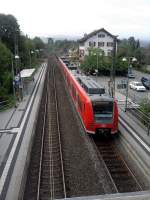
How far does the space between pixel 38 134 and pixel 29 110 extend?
729 centimetres

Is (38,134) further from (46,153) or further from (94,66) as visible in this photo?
(94,66)

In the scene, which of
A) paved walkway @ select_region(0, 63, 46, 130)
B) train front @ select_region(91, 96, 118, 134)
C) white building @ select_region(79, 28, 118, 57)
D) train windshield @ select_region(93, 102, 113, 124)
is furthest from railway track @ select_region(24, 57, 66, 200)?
white building @ select_region(79, 28, 118, 57)

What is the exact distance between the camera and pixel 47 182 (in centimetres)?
1402

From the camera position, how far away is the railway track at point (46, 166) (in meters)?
13.2

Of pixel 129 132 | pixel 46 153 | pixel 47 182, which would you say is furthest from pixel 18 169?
pixel 129 132

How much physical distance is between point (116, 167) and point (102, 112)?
4.24m

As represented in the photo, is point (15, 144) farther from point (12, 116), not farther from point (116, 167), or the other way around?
point (12, 116)

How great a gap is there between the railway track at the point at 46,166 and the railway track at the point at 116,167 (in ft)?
7.98

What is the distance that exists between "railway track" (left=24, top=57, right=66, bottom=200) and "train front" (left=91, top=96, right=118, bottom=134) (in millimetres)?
2812

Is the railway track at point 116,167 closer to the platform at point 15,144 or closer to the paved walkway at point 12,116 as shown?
the platform at point 15,144

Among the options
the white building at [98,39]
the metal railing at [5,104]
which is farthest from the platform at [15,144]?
the white building at [98,39]

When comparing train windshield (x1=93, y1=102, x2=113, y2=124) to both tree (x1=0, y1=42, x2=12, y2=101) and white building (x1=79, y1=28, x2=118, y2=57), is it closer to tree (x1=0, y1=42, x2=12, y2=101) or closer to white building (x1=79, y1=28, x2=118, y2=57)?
tree (x1=0, y1=42, x2=12, y2=101)

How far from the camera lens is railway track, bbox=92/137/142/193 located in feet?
44.8

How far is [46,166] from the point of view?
51.8 ft
